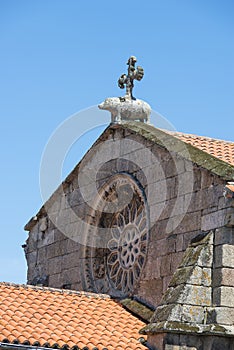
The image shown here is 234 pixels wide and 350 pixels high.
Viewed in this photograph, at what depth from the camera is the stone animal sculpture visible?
16297mm

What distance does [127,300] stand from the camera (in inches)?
571

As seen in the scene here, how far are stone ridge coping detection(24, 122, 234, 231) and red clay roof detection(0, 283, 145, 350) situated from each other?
2830mm

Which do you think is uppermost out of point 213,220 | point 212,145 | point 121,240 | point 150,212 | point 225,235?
point 212,145

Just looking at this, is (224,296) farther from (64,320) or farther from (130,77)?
(130,77)

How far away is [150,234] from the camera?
47.3 feet

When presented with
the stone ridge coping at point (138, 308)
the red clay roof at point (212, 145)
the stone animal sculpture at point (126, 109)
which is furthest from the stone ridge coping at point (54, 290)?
the stone animal sculpture at point (126, 109)

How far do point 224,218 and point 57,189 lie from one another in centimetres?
624

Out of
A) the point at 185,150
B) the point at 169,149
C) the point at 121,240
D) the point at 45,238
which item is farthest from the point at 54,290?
the point at 45,238

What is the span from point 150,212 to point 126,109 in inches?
104

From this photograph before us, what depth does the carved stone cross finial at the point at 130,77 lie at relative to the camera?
1666cm

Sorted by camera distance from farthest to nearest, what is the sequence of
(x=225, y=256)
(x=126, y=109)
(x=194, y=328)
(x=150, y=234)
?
(x=126, y=109) → (x=150, y=234) → (x=225, y=256) → (x=194, y=328)

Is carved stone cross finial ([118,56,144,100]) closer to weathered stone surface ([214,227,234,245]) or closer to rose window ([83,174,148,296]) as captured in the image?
rose window ([83,174,148,296])

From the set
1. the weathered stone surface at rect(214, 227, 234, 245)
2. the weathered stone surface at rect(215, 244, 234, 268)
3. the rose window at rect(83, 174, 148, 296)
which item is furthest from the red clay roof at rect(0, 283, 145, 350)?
the weathered stone surface at rect(214, 227, 234, 245)

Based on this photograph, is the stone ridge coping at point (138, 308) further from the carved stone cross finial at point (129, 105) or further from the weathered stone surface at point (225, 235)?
the carved stone cross finial at point (129, 105)
